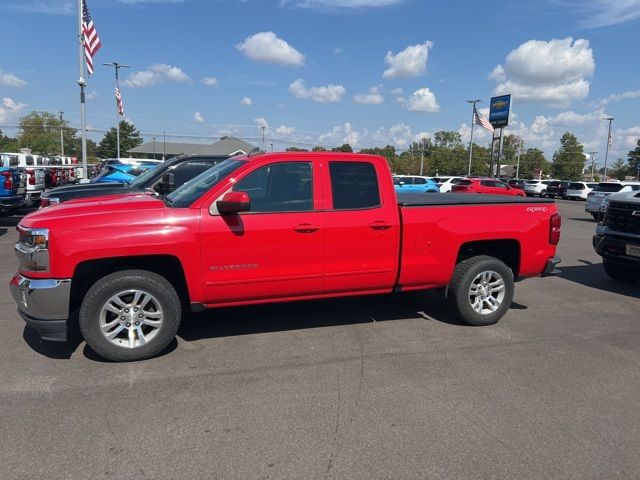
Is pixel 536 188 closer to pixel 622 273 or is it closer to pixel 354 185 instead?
pixel 622 273

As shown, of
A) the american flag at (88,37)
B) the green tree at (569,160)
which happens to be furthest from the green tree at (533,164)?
the american flag at (88,37)

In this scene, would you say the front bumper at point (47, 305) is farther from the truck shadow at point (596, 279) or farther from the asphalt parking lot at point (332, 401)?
the truck shadow at point (596, 279)

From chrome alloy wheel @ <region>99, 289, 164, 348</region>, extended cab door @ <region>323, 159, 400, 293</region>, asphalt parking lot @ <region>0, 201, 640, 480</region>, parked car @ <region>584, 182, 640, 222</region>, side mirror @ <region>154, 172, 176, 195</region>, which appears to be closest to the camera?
asphalt parking lot @ <region>0, 201, 640, 480</region>

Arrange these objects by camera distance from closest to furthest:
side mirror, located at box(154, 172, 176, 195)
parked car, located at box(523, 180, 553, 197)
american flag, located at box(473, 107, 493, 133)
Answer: side mirror, located at box(154, 172, 176, 195) < parked car, located at box(523, 180, 553, 197) < american flag, located at box(473, 107, 493, 133)

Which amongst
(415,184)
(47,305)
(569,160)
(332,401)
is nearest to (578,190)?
(415,184)

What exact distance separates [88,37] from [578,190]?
121 ft

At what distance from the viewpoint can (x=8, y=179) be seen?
12.1 m

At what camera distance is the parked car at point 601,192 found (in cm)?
2191

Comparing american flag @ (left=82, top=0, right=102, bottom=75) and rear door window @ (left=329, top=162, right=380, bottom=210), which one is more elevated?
american flag @ (left=82, top=0, right=102, bottom=75)

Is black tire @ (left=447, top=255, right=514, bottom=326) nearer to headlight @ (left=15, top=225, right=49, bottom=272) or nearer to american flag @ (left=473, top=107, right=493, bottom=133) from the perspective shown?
headlight @ (left=15, top=225, right=49, bottom=272)

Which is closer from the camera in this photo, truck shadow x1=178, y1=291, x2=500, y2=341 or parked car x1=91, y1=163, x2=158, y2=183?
truck shadow x1=178, y1=291, x2=500, y2=341

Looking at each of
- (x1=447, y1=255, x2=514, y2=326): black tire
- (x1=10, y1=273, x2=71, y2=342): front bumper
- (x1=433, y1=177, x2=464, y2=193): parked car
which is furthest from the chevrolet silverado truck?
(x1=433, y1=177, x2=464, y2=193): parked car

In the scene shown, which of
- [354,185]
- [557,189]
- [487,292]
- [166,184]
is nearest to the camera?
[354,185]

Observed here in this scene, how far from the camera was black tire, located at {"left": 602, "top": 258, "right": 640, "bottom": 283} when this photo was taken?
828 centimetres
